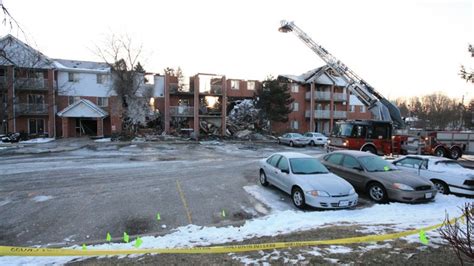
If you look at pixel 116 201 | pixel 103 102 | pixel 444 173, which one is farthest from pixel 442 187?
pixel 103 102

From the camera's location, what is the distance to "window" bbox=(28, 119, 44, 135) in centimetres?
3294

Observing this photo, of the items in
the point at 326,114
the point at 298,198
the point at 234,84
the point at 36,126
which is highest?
the point at 234,84

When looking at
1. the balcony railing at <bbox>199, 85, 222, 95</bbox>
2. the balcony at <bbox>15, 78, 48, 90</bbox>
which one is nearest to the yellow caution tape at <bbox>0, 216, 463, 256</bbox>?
the balcony railing at <bbox>199, 85, 222, 95</bbox>

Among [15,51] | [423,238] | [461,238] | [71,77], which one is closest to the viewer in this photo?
[461,238]

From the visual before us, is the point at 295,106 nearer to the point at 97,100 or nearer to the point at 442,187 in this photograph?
the point at 97,100

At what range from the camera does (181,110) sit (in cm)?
3588

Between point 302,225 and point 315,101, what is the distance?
40031mm

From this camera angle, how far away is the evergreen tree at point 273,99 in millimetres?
36656

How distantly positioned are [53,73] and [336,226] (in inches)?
1475

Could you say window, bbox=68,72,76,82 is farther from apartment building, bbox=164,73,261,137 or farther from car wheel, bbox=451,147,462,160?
car wheel, bbox=451,147,462,160

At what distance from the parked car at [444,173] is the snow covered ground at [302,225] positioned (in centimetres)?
91

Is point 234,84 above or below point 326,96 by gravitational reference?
above

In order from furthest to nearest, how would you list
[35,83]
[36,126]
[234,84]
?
[234,84], [36,126], [35,83]

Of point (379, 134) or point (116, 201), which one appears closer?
point (116, 201)
